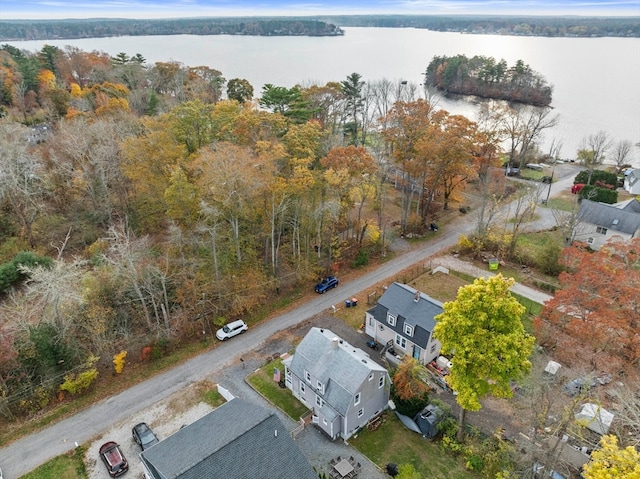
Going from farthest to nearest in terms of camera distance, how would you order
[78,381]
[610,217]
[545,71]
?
1. [545,71]
2. [610,217]
3. [78,381]

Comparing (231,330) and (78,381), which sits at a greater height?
(78,381)

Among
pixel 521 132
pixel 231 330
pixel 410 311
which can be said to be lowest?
pixel 231 330

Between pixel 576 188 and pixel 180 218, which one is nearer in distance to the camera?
pixel 180 218

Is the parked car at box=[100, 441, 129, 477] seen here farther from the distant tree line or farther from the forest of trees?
the distant tree line

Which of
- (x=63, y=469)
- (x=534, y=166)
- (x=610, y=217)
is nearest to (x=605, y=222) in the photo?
(x=610, y=217)

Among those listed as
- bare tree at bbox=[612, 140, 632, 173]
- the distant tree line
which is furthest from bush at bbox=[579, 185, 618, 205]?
the distant tree line

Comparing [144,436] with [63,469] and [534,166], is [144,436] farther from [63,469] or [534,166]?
[534,166]

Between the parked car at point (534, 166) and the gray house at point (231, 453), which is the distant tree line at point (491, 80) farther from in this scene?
the gray house at point (231, 453)
